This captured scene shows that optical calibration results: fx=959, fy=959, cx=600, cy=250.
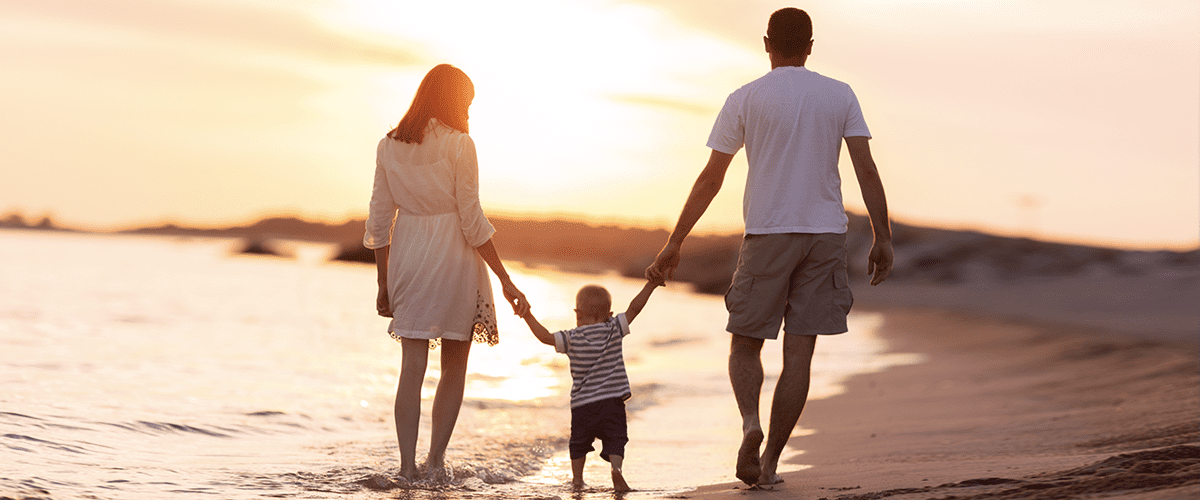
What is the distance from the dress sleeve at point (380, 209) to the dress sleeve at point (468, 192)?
1.04ft

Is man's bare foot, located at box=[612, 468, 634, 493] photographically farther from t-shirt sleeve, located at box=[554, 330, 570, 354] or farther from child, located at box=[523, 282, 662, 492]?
t-shirt sleeve, located at box=[554, 330, 570, 354]

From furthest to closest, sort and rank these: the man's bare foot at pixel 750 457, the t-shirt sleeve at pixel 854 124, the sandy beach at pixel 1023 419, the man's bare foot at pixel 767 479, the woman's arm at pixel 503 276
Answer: the woman's arm at pixel 503 276 < the t-shirt sleeve at pixel 854 124 < the man's bare foot at pixel 767 479 < the man's bare foot at pixel 750 457 < the sandy beach at pixel 1023 419

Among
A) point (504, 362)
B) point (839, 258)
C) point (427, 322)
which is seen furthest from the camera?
point (504, 362)

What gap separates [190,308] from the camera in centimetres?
1619

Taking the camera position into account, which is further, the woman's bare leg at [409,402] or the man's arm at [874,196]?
the woman's bare leg at [409,402]

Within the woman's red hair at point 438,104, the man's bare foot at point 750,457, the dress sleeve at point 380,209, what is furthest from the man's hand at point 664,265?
the dress sleeve at point 380,209

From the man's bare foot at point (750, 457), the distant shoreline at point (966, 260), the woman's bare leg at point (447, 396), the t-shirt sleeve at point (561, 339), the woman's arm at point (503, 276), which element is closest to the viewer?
the man's bare foot at point (750, 457)

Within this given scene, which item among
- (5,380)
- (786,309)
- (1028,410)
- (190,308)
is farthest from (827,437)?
(190,308)

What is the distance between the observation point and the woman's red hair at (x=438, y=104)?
404cm

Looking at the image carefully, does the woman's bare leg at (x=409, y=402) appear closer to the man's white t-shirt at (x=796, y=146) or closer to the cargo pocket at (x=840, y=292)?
the man's white t-shirt at (x=796, y=146)

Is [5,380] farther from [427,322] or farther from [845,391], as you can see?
[845,391]

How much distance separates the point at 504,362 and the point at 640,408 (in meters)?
3.18

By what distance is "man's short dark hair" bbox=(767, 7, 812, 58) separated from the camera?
3.81 metres

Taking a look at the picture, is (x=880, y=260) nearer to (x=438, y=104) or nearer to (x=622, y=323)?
(x=622, y=323)
